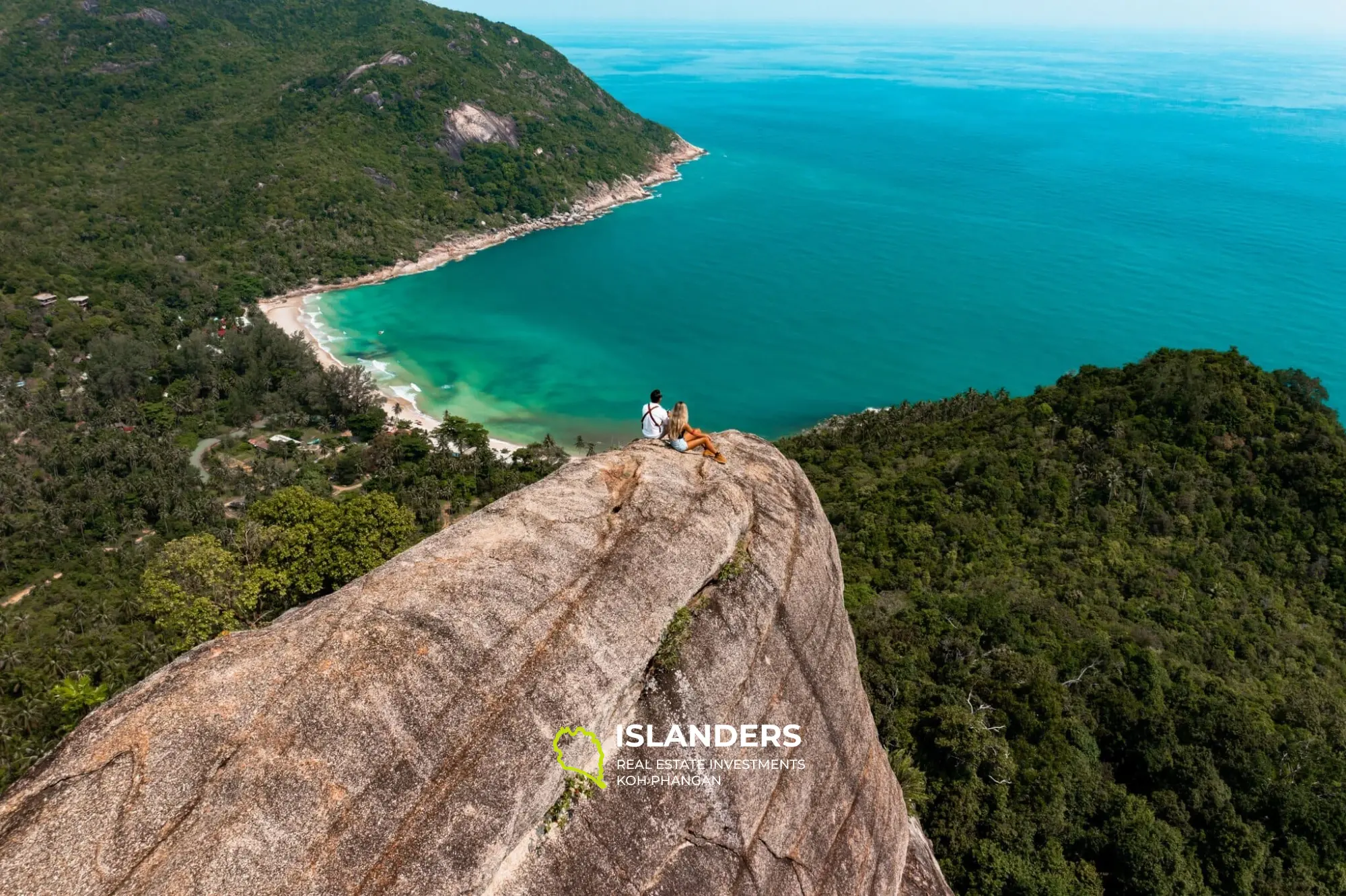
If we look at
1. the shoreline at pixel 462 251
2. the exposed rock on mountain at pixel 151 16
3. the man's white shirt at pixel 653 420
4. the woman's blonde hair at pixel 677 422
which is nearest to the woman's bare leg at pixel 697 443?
the woman's blonde hair at pixel 677 422

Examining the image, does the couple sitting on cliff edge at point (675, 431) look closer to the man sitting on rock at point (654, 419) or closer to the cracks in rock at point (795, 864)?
the man sitting on rock at point (654, 419)

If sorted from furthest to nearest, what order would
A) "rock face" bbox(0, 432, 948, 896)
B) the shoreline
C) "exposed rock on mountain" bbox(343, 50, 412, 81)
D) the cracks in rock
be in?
"exposed rock on mountain" bbox(343, 50, 412, 81) < the shoreline < the cracks in rock < "rock face" bbox(0, 432, 948, 896)

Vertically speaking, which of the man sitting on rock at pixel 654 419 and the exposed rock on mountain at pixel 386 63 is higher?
the exposed rock on mountain at pixel 386 63

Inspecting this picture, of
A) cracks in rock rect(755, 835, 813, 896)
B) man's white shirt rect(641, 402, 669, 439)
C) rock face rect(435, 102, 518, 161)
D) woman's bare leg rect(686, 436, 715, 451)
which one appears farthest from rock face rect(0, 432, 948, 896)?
rock face rect(435, 102, 518, 161)

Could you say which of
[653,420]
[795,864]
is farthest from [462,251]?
[795,864]

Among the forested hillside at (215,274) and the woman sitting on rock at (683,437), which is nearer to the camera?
the woman sitting on rock at (683,437)

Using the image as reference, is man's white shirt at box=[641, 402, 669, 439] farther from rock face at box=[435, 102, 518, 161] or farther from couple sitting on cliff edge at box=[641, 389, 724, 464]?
rock face at box=[435, 102, 518, 161]

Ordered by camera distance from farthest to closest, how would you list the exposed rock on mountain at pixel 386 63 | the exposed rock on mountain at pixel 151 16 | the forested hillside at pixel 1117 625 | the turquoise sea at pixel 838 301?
1. the exposed rock on mountain at pixel 151 16
2. the exposed rock on mountain at pixel 386 63
3. the turquoise sea at pixel 838 301
4. the forested hillside at pixel 1117 625

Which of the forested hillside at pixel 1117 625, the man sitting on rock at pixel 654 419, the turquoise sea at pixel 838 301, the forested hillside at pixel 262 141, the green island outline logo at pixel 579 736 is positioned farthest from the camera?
the forested hillside at pixel 262 141
